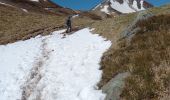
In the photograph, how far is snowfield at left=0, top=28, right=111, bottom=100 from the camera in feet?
40.8

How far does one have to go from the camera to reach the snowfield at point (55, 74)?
12.4m

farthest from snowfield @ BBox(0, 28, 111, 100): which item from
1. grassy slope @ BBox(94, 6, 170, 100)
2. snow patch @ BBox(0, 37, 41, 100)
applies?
grassy slope @ BBox(94, 6, 170, 100)

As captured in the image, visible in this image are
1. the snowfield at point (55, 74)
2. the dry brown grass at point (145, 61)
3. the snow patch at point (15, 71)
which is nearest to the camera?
the dry brown grass at point (145, 61)

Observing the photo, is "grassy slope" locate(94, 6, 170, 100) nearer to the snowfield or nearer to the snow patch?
the snowfield

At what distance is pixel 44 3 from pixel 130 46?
89.5 metres

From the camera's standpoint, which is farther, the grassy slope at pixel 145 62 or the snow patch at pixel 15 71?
the snow patch at pixel 15 71

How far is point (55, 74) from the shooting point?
1518 centimetres

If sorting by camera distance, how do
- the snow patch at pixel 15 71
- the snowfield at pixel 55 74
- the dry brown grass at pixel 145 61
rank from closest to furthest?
the dry brown grass at pixel 145 61, the snowfield at pixel 55 74, the snow patch at pixel 15 71

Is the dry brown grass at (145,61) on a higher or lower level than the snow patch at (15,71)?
higher

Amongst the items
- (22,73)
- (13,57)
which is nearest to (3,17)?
(13,57)

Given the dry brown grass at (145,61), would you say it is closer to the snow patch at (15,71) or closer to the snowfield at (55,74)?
the snowfield at (55,74)

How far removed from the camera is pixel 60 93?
12.4 metres

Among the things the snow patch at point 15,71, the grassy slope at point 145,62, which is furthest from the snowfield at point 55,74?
the grassy slope at point 145,62

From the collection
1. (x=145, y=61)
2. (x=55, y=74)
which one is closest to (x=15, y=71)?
(x=55, y=74)
